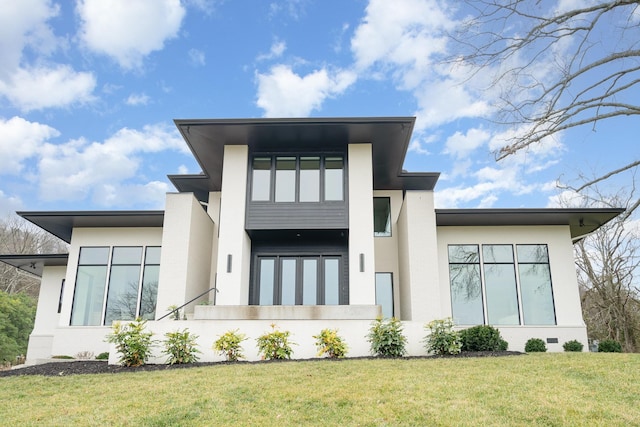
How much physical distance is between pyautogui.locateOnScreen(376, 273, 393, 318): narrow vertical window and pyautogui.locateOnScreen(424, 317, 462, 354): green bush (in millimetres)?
4216

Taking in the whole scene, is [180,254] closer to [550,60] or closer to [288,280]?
[288,280]

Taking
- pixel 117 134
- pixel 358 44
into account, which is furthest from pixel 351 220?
pixel 117 134

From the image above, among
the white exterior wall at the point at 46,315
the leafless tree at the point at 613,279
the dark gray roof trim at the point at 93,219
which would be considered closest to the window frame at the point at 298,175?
the dark gray roof trim at the point at 93,219

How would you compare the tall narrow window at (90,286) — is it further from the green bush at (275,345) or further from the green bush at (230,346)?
the green bush at (275,345)

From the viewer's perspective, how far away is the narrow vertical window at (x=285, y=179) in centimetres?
1392

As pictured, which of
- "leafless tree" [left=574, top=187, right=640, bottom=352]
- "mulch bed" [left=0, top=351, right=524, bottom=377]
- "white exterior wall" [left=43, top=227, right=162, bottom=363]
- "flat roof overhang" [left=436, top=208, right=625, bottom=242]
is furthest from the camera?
"leafless tree" [left=574, top=187, right=640, bottom=352]

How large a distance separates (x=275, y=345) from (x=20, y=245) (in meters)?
30.1

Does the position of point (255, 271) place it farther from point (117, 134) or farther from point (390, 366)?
point (117, 134)

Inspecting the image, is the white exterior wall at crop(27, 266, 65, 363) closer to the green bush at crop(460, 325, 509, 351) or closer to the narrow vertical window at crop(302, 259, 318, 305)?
the narrow vertical window at crop(302, 259, 318, 305)

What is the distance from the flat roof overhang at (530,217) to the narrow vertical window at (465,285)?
3.19ft

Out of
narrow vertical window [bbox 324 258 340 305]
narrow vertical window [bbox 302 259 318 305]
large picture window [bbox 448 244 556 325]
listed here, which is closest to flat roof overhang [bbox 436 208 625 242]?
large picture window [bbox 448 244 556 325]

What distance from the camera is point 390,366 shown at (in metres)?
Answer: 8.90

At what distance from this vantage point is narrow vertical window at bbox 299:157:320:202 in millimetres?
13922

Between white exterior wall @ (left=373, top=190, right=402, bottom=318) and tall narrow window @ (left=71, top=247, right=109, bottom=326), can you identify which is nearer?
tall narrow window @ (left=71, top=247, right=109, bottom=326)
